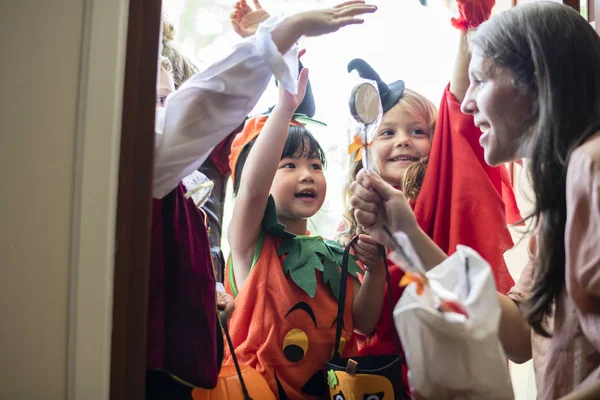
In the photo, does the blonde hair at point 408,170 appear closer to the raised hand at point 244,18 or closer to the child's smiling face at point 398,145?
the child's smiling face at point 398,145

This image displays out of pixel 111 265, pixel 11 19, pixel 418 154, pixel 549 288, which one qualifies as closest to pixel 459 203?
pixel 418 154

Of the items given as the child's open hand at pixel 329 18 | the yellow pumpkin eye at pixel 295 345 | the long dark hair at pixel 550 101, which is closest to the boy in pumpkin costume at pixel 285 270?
the yellow pumpkin eye at pixel 295 345

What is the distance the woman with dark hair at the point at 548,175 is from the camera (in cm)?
67

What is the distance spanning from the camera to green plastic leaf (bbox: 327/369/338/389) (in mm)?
794

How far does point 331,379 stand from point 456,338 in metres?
0.24

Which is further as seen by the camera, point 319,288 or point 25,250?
point 319,288

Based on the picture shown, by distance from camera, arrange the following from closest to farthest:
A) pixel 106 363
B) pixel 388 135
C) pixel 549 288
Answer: pixel 106 363 → pixel 549 288 → pixel 388 135

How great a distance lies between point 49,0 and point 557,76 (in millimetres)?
615

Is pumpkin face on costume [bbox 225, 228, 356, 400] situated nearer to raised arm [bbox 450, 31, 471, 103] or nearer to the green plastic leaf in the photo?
the green plastic leaf

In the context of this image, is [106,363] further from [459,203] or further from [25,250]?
[459,203]

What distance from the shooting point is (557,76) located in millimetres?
744

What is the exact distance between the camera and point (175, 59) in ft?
2.94

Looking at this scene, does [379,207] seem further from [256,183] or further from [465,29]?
[465,29]

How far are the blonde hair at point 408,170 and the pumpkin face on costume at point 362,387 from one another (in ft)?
0.76
